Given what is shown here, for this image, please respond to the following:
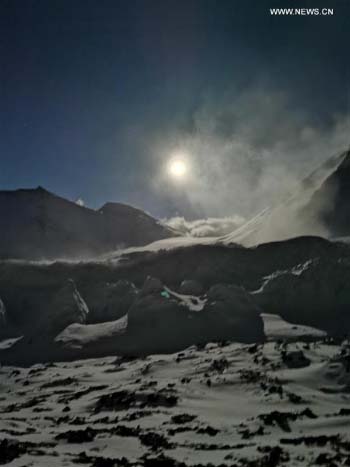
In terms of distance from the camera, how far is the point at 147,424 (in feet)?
300

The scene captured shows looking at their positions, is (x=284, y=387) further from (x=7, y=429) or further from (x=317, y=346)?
(x=7, y=429)

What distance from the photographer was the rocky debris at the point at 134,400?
108 m

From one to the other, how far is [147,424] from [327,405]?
122 feet

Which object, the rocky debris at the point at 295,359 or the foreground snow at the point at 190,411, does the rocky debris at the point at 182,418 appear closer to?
the foreground snow at the point at 190,411

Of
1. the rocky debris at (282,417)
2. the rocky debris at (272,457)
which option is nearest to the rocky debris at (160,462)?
the rocky debris at (272,457)

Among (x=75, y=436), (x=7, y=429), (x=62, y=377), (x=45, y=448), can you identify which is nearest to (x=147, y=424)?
(x=75, y=436)

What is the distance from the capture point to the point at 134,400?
368 feet

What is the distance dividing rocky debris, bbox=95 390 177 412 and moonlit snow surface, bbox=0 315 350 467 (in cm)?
26

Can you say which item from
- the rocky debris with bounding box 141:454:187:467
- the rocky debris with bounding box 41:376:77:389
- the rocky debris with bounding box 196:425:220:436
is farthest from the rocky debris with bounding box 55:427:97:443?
the rocky debris with bounding box 41:376:77:389

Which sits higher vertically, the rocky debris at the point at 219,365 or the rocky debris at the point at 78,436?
the rocky debris at the point at 219,365

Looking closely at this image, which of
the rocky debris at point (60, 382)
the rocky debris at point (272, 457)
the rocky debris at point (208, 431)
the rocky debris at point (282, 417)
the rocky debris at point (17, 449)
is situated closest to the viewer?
the rocky debris at point (272, 457)

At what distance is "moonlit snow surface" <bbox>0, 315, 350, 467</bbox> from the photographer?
71.1m

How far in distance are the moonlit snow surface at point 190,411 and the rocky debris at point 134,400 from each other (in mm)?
260

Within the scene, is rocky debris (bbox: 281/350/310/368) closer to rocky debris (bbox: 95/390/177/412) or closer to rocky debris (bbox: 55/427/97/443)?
rocky debris (bbox: 95/390/177/412)
